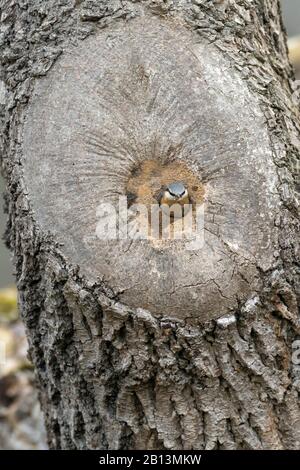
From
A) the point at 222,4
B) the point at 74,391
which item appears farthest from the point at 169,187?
the point at 74,391

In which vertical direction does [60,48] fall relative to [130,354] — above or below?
above

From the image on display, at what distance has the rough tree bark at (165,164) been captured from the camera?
155 cm

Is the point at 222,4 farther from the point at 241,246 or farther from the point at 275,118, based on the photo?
the point at 241,246

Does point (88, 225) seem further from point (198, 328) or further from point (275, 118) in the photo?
point (275, 118)

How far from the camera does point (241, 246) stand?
5.09 feet

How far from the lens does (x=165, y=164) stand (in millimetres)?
1555

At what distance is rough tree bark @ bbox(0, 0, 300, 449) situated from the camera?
1546 millimetres

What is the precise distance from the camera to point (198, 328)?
156cm

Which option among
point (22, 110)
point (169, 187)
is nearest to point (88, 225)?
point (169, 187)
